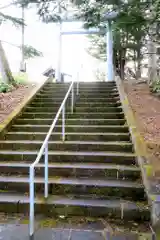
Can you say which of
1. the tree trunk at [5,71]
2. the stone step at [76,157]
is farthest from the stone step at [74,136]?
the tree trunk at [5,71]

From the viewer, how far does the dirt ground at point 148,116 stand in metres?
5.11

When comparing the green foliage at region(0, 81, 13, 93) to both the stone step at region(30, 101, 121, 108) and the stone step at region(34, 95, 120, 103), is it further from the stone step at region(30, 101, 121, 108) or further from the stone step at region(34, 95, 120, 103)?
the stone step at region(30, 101, 121, 108)

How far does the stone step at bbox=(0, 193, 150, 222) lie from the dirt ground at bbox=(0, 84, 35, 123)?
325cm

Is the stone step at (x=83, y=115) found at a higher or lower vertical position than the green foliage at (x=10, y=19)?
lower

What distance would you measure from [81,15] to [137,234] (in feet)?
13.5

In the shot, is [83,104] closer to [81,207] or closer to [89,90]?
[89,90]

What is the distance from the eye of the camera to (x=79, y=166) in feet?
15.9

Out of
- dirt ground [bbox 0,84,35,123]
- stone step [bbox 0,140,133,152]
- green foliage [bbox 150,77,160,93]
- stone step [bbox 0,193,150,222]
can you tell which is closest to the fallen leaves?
dirt ground [bbox 0,84,35,123]

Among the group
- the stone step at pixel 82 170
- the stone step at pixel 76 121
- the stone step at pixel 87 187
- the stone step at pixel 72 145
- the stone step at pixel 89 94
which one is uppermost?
the stone step at pixel 89 94

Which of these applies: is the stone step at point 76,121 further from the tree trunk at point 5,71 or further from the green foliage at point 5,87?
the tree trunk at point 5,71

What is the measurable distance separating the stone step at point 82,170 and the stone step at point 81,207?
70 centimetres

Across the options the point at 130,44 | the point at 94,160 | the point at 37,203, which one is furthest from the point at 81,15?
the point at 130,44

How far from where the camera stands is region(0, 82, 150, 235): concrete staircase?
3.89 meters

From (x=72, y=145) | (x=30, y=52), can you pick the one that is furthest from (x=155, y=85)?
(x=72, y=145)
